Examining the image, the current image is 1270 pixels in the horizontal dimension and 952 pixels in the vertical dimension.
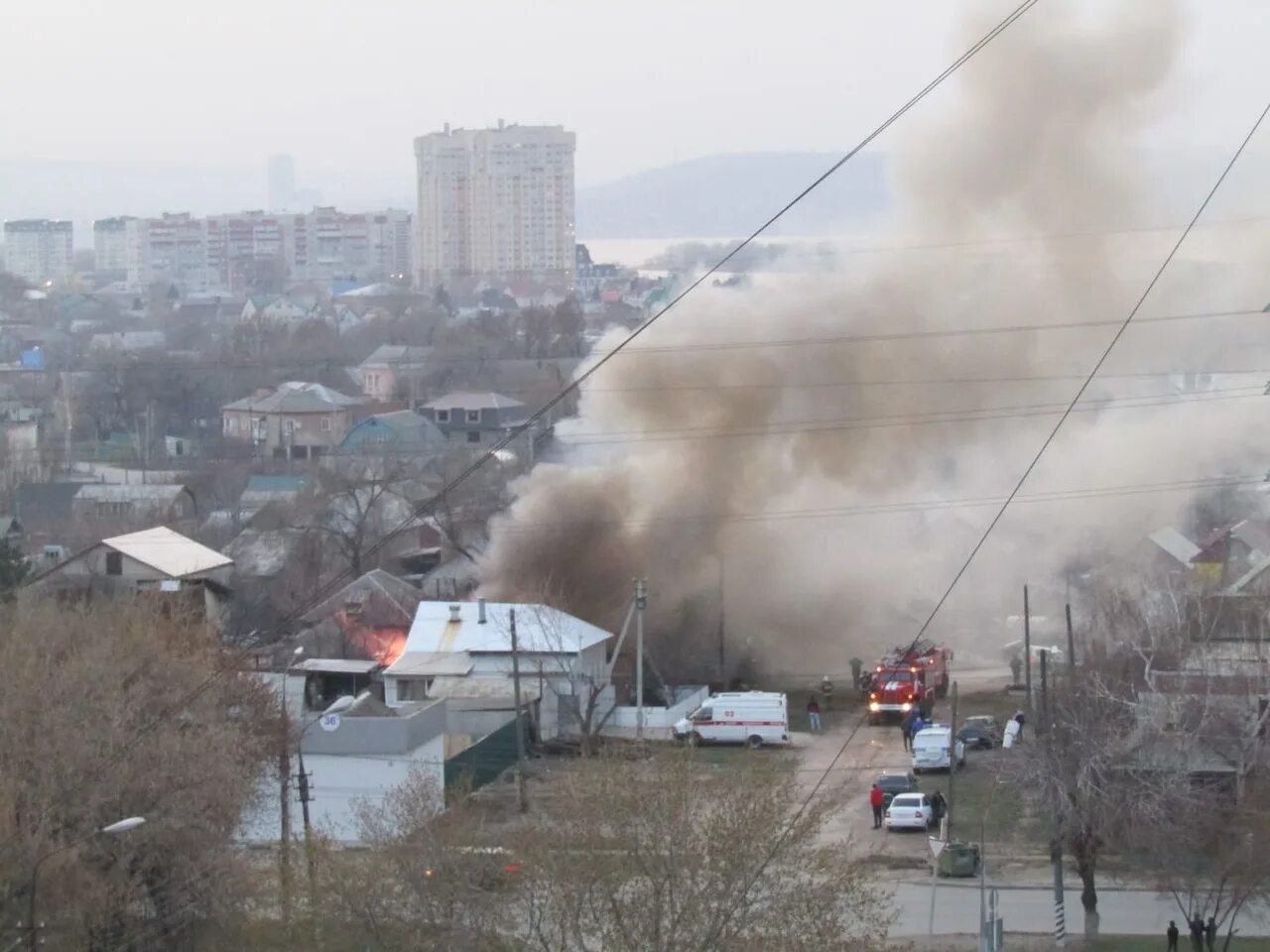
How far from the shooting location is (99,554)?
81.0ft

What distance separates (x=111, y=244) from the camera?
146125 mm

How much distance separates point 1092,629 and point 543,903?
11525 mm

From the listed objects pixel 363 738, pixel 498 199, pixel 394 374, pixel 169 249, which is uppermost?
pixel 498 199

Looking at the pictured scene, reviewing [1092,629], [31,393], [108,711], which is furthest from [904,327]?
[31,393]

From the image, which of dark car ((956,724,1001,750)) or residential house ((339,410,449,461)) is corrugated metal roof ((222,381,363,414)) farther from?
dark car ((956,724,1001,750))

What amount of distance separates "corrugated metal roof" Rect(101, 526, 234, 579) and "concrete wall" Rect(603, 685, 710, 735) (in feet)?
22.4

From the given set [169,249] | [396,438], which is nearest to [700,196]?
[169,249]

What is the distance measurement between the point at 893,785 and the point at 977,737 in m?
2.42

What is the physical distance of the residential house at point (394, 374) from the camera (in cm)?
5769

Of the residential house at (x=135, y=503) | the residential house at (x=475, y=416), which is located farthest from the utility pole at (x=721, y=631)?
the residential house at (x=475, y=416)

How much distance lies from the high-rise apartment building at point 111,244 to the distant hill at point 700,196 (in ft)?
121

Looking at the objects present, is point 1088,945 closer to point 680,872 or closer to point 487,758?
point 680,872

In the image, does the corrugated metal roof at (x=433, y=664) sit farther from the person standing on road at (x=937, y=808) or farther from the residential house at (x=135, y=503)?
the residential house at (x=135, y=503)

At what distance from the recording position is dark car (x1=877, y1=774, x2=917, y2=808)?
1677 cm
